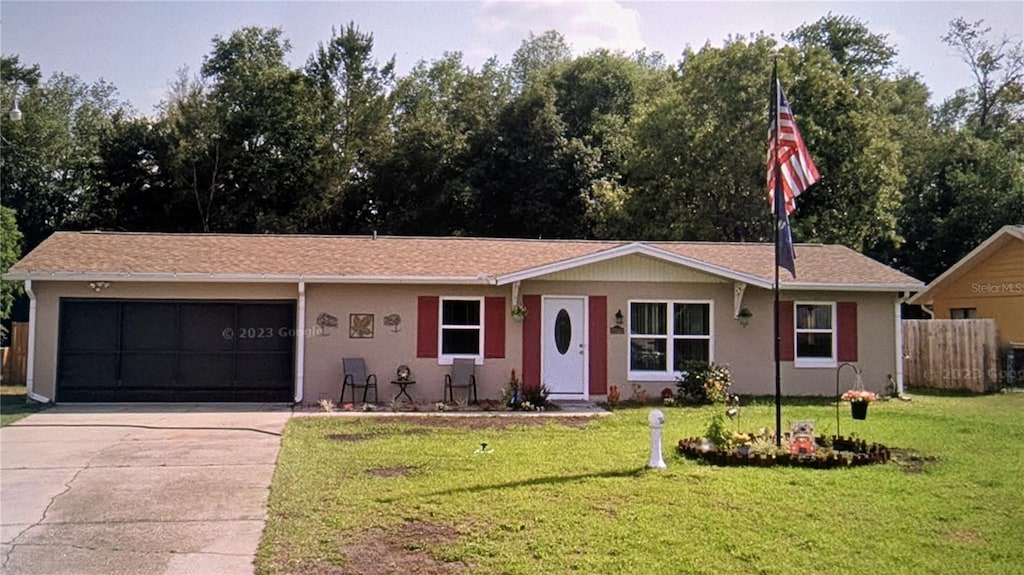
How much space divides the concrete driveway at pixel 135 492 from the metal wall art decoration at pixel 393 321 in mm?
3003

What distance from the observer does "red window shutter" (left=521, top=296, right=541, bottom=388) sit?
14562 millimetres

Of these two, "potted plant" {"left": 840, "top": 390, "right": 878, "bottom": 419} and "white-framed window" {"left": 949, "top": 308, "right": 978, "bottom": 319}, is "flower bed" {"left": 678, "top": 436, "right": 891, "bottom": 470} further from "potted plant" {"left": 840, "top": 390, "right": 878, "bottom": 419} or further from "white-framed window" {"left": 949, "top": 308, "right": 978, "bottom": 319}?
"white-framed window" {"left": 949, "top": 308, "right": 978, "bottom": 319}

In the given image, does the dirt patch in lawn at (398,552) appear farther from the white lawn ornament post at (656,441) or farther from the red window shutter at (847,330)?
the red window shutter at (847,330)

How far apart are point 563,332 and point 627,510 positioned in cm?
829

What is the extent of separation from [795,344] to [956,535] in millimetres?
9699

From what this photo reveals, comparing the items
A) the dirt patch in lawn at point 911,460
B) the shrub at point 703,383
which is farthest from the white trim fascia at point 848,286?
the dirt patch in lawn at point 911,460

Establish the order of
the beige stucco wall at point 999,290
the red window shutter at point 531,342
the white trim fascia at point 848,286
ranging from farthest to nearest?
the beige stucco wall at point 999,290
the white trim fascia at point 848,286
the red window shutter at point 531,342

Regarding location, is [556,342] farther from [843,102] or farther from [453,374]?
[843,102]

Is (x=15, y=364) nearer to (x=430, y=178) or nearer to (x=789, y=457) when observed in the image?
(x=789, y=457)

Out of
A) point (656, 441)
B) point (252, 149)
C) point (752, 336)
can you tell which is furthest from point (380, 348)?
point (252, 149)

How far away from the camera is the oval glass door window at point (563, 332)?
14.7 metres

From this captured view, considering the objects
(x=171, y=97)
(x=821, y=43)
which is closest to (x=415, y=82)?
(x=171, y=97)

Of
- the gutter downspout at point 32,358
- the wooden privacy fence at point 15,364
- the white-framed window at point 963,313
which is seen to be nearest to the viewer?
the gutter downspout at point 32,358

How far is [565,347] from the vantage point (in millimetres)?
14750
